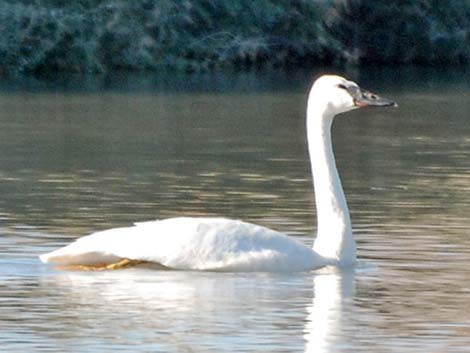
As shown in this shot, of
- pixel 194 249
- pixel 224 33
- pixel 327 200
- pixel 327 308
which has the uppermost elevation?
pixel 224 33

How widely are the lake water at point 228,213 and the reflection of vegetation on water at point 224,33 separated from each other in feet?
23.4

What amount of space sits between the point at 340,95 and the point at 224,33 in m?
25.9

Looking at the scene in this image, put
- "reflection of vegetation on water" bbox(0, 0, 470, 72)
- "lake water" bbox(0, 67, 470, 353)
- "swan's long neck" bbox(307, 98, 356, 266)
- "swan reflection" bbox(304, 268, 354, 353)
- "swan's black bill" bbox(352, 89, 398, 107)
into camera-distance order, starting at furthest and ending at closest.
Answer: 1. "reflection of vegetation on water" bbox(0, 0, 470, 72)
2. "swan's black bill" bbox(352, 89, 398, 107)
3. "swan's long neck" bbox(307, 98, 356, 266)
4. "lake water" bbox(0, 67, 470, 353)
5. "swan reflection" bbox(304, 268, 354, 353)

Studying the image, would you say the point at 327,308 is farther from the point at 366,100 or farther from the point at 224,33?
the point at 224,33

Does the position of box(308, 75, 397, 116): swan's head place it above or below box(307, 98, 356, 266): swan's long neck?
above

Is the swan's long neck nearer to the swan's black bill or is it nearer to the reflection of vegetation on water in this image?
the swan's black bill

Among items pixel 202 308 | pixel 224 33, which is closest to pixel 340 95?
pixel 202 308

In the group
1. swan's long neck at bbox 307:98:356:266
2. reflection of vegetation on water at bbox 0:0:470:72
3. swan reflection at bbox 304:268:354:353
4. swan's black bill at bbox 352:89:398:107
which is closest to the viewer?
swan reflection at bbox 304:268:354:353

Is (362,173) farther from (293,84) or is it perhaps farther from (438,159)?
(293,84)

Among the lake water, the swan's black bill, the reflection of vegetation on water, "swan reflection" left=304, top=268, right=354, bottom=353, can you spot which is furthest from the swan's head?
the reflection of vegetation on water

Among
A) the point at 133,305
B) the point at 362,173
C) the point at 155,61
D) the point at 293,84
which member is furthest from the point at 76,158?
the point at 155,61

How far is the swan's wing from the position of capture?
10.5 metres

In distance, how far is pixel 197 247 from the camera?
34.6 ft

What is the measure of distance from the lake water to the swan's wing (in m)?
0.09
